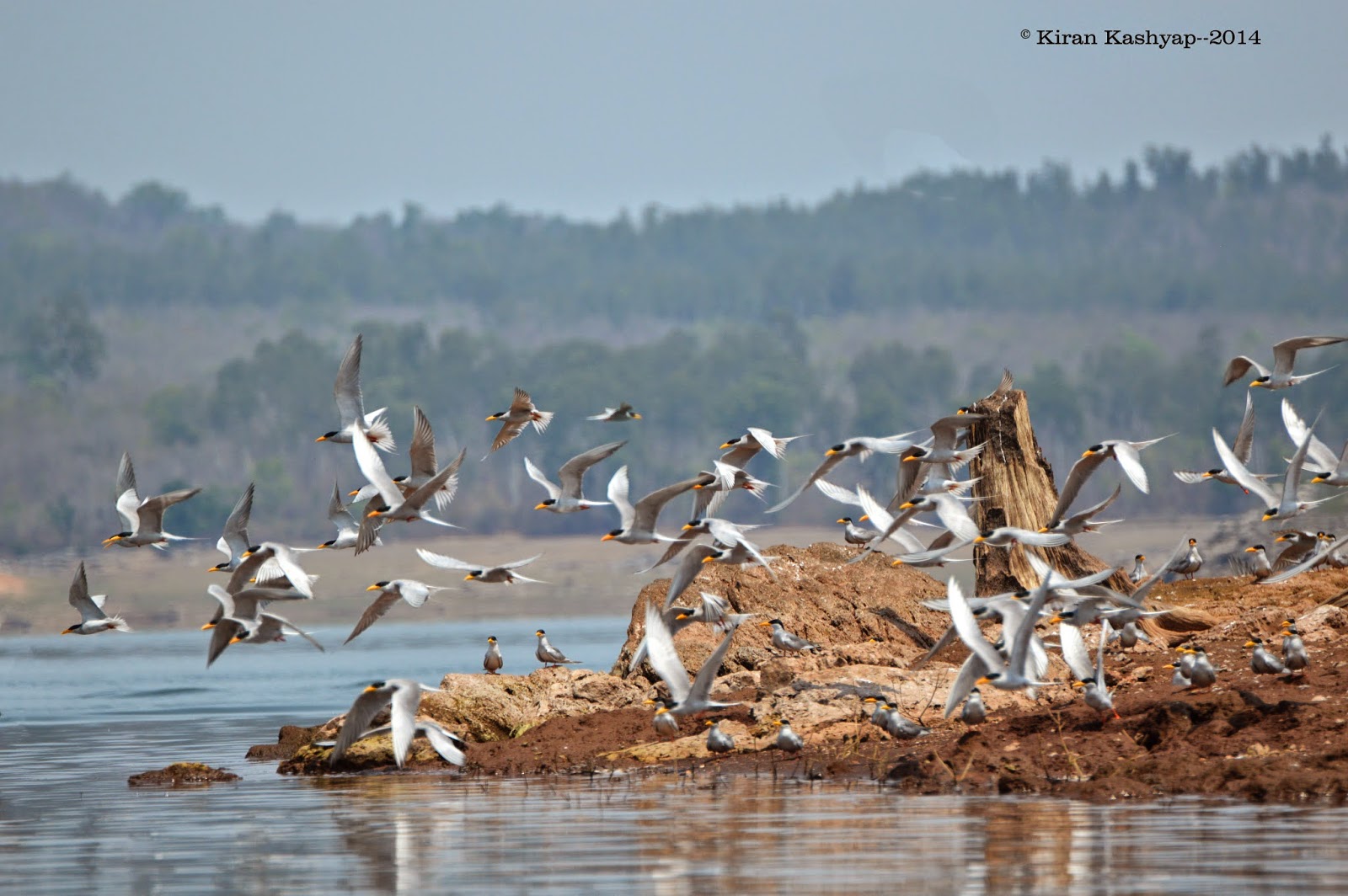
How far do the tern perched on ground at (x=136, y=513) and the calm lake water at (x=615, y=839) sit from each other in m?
2.68

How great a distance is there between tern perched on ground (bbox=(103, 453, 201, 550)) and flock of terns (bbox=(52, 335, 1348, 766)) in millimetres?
26

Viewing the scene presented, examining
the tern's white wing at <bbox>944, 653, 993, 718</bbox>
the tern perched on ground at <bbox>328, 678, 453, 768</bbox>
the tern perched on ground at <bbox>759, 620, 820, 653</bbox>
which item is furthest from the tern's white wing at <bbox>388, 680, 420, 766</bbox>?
the tern perched on ground at <bbox>759, 620, 820, 653</bbox>

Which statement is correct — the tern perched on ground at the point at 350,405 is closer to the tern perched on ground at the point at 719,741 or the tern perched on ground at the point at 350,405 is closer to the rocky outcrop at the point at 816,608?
the rocky outcrop at the point at 816,608

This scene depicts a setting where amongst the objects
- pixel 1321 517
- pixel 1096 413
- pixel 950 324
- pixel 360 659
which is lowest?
pixel 360 659

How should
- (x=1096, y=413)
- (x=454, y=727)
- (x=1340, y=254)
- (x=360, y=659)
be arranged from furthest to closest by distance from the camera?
(x=1340, y=254) < (x=1096, y=413) < (x=360, y=659) < (x=454, y=727)

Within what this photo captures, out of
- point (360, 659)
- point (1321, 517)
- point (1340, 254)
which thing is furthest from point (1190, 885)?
point (1340, 254)

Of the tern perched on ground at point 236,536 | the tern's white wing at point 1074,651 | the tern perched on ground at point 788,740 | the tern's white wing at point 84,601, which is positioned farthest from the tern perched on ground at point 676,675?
the tern's white wing at point 84,601

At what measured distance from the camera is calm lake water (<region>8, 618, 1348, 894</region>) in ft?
41.3

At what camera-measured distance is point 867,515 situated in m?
19.7

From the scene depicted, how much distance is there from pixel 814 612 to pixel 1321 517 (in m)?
35.3

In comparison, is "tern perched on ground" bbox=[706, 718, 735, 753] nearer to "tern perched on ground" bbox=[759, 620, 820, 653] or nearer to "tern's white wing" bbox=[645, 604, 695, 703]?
"tern's white wing" bbox=[645, 604, 695, 703]

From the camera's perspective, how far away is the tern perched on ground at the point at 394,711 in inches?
688

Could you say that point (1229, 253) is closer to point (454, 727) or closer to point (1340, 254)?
point (1340, 254)

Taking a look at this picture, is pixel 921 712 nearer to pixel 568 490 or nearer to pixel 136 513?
pixel 568 490
